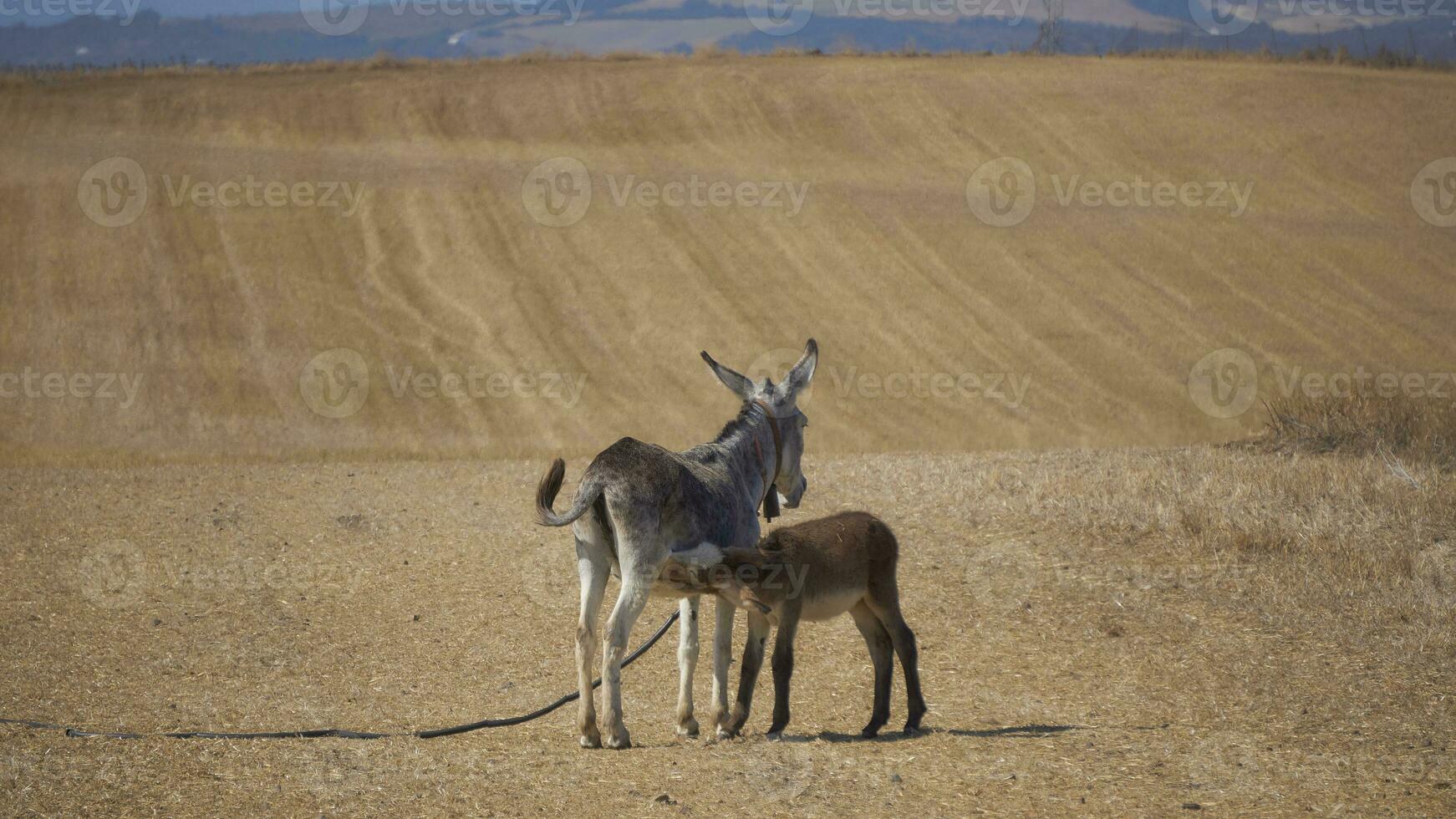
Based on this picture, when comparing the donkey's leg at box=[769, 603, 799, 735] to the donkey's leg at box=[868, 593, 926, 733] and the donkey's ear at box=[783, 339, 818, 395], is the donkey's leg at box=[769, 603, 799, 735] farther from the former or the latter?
the donkey's ear at box=[783, 339, 818, 395]

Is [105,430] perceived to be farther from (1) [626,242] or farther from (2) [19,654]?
(2) [19,654]

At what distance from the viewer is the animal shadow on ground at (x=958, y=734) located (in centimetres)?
751

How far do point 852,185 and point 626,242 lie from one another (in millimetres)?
6600

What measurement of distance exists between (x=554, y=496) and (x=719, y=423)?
16.9 meters

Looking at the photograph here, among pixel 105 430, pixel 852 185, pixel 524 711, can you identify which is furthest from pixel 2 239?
pixel 524 711

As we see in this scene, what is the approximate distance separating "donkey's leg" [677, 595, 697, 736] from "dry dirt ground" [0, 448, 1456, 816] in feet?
0.69

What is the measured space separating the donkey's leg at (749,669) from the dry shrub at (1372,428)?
1098 cm

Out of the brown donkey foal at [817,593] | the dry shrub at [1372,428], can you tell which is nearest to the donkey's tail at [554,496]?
the brown donkey foal at [817,593]

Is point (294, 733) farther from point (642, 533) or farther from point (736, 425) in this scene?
point (736, 425)

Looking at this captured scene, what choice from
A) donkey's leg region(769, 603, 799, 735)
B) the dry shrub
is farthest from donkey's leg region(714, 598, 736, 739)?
the dry shrub

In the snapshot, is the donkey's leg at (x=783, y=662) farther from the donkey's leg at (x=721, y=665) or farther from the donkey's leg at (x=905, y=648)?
the donkey's leg at (x=905, y=648)

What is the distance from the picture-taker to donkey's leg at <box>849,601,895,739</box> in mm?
7648

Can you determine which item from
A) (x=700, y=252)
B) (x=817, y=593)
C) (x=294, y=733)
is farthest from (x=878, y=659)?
(x=700, y=252)

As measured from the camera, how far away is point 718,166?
111 ft
